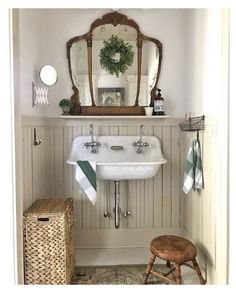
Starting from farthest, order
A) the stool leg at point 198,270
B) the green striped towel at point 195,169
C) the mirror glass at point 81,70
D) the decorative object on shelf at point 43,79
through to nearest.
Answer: the mirror glass at point 81,70
the decorative object on shelf at point 43,79
the green striped towel at point 195,169
the stool leg at point 198,270

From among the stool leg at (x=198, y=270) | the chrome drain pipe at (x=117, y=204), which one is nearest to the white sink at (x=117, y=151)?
the chrome drain pipe at (x=117, y=204)

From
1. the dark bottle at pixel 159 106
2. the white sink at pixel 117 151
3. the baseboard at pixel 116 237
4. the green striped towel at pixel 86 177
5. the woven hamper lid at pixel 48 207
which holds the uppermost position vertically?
the dark bottle at pixel 159 106

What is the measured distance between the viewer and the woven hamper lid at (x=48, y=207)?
184 cm

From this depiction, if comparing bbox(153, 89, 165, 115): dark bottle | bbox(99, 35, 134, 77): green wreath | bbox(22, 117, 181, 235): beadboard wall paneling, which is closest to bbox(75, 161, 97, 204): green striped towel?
bbox(22, 117, 181, 235): beadboard wall paneling

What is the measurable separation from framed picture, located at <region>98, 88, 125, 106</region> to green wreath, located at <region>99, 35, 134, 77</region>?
16 cm

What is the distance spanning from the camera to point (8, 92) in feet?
4.21

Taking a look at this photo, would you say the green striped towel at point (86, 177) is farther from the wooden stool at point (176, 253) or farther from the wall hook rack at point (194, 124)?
the wall hook rack at point (194, 124)

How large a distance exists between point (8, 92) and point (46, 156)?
4.37 feet

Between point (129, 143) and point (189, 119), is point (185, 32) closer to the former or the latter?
point (189, 119)

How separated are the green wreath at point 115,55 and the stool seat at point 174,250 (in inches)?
57.9

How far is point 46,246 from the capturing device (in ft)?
5.88

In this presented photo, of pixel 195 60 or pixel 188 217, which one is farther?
pixel 188 217

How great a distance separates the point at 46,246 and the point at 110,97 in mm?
1395
